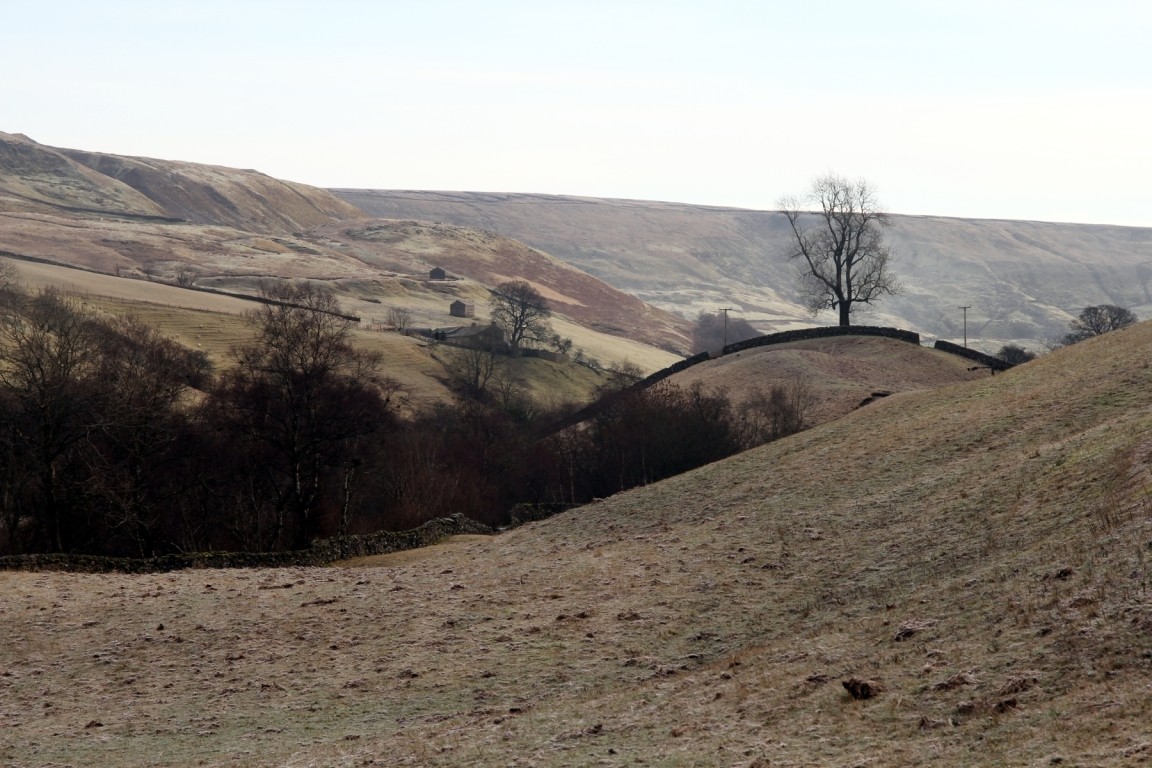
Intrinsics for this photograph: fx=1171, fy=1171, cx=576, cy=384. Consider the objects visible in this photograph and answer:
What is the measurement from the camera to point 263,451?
166 feet

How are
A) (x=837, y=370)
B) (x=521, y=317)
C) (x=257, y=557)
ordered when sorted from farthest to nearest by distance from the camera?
(x=521, y=317), (x=837, y=370), (x=257, y=557)

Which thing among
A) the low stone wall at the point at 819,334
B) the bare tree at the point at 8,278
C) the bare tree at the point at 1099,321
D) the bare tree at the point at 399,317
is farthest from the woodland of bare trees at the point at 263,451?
the bare tree at the point at 1099,321

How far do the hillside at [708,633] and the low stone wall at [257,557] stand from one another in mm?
1183

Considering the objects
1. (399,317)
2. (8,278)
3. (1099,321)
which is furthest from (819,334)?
(8,278)

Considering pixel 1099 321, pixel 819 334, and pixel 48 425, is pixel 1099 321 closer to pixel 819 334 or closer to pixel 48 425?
pixel 819 334

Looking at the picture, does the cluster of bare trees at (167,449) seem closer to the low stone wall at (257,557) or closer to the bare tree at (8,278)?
the low stone wall at (257,557)

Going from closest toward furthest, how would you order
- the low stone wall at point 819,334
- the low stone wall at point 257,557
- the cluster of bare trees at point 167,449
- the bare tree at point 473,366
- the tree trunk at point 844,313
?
the low stone wall at point 257,557
the cluster of bare trees at point 167,449
the low stone wall at point 819,334
the tree trunk at point 844,313
the bare tree at point 473,366

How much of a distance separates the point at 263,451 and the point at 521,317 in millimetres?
91199

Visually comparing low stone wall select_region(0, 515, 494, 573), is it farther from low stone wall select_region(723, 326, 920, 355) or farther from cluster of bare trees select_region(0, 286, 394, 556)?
low stone wall select_region(723, 326, 920, 355)

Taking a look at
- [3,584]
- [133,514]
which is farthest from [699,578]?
[133,514]

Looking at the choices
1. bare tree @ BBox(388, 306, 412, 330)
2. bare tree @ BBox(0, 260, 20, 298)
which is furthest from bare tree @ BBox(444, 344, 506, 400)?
bare tree @ BBox(0, 260, 20, 298)

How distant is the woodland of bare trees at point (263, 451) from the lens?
43.0 m

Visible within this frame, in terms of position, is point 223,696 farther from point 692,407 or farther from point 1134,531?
point 692,407

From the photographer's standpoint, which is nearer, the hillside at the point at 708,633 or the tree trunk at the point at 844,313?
the hillside at the point at 708,633
